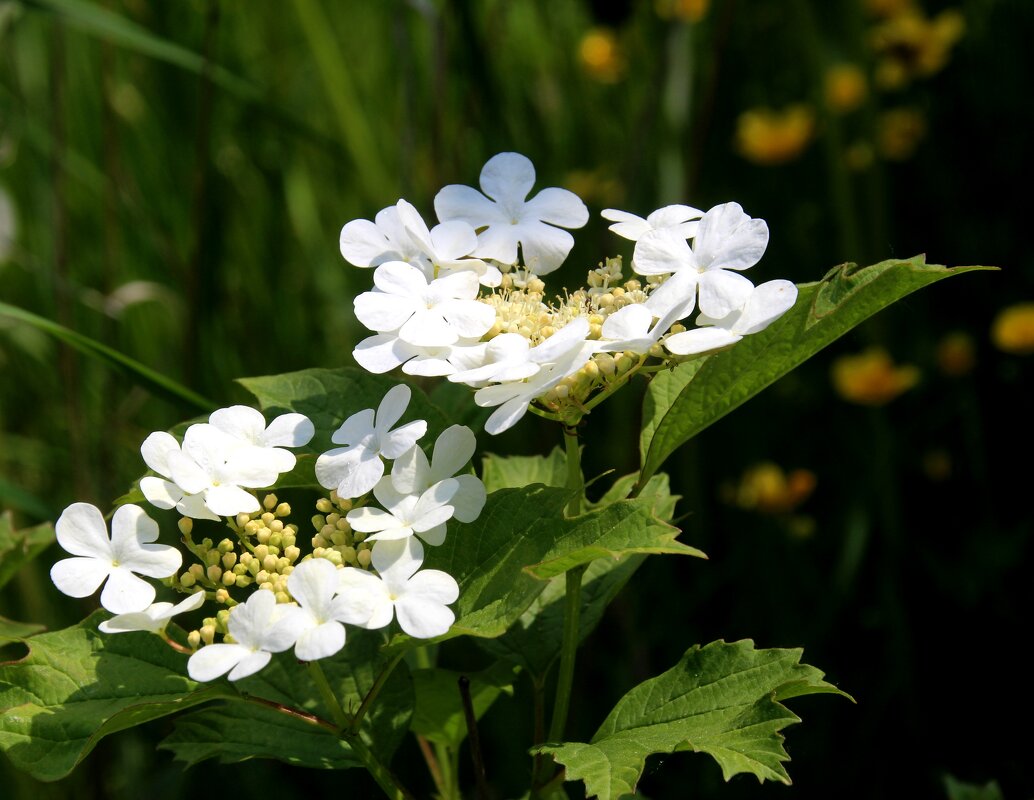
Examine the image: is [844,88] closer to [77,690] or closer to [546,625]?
[546,625]

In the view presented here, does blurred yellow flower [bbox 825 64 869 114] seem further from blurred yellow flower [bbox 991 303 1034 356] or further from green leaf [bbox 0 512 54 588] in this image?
green leaf [bbox 0 512 54 588]

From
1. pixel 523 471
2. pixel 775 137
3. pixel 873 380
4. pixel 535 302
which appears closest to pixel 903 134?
pixel 775 137

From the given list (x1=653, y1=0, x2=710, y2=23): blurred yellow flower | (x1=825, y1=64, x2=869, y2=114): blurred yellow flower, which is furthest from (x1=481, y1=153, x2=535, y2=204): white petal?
(x1=825, y1=64, x2=869, y2=114): blurred yellow flower

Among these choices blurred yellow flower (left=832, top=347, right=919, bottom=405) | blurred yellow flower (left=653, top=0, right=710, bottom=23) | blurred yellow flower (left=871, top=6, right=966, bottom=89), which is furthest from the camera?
blurred yellow flower (left=871, top=6, right=966, bottom=89)

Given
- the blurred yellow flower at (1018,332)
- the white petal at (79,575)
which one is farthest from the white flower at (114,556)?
the blurred yellow flower at (1018,332)

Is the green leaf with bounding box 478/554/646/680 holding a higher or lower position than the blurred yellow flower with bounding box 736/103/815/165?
lower

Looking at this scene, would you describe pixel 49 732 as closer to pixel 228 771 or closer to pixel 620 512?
pixel 620 512
